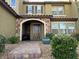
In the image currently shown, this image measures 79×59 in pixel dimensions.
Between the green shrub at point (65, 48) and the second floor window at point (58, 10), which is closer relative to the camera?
the green shrub at point (65, 48)

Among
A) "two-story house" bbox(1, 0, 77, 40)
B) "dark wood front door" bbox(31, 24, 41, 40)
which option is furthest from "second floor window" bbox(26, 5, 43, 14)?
"dark wood front door" bbox(31, 24, 41, 40)

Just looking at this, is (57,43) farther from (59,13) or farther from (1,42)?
(59,13)

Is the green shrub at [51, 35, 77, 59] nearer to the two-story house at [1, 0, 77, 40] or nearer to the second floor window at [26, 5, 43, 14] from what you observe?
the two-story house at [1, 0, 77, 40]

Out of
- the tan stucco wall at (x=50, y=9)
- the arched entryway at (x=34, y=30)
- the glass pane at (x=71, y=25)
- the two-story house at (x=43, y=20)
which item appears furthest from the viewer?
the tan stucco wall at (x=50, y=9)

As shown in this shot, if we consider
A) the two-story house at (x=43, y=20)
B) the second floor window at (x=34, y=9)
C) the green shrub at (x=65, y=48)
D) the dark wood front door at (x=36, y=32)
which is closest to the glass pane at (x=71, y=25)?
the two-story house at (x=43, y=20)

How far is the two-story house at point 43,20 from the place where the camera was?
1139 inches

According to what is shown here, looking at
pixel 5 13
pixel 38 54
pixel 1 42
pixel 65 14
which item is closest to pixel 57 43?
pixel 38 54

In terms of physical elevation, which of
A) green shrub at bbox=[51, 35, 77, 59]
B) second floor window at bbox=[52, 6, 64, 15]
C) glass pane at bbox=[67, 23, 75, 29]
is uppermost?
second floor window at bbox=[52, 6, 64, 15]

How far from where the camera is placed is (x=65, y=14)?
3491cm

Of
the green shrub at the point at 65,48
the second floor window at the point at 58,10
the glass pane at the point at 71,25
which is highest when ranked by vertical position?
the second floor window at the point at 58,10

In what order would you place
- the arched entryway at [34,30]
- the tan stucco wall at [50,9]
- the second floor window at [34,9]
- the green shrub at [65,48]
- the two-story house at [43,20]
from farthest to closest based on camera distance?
the second floor window at [34,9] → the tan stucco wall at [50,9] → the arched entryway at [34,30] → the two-story house at [43,20] → the green shrub at [65,48]

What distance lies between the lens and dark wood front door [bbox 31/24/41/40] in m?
31.3

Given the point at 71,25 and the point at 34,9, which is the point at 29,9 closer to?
the point at 34,9

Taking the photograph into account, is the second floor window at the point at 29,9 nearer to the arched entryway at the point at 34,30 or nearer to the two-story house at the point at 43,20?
the two-story house at the point at 43,20
